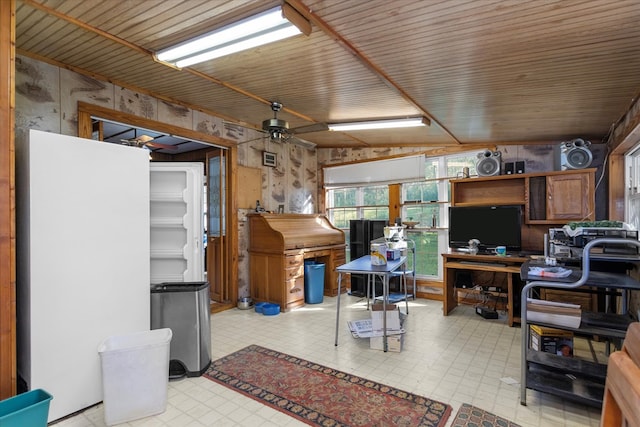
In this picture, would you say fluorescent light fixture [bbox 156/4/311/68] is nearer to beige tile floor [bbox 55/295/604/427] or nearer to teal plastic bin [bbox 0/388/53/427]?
teal plastic bin [bbox 0/388/53/427]

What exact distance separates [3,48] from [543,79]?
3.56 meters

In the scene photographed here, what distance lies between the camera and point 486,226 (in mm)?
4375

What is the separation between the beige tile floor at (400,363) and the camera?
2.18 m

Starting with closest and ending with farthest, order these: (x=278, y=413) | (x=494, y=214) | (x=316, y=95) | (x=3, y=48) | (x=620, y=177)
Result: (x=3, y=48), (x=278, y=413), (x=316, y=95), (x=620, y=177), (x=494, y=214)

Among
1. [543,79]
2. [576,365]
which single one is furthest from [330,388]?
[543,79]

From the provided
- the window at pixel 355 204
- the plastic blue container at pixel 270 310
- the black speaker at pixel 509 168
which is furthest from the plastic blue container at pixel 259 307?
the black speaker at pixel 509 168

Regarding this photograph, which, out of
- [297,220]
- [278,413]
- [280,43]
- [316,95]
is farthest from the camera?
[297,220]

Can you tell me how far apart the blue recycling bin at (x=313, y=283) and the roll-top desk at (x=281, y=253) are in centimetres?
15

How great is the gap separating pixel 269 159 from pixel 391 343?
3.37 m

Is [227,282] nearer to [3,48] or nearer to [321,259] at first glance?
[321,259]

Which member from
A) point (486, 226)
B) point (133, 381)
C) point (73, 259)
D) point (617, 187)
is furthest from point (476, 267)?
point (73, 259)

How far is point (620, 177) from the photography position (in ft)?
12.4

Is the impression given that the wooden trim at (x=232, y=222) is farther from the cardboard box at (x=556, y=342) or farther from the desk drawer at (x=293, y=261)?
the cardboard box at (x=556, y=342)

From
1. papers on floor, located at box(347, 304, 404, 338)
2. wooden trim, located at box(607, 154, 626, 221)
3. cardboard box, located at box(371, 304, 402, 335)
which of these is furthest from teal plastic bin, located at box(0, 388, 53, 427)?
wooden trim, located at box(607, 154, 626, 221)
